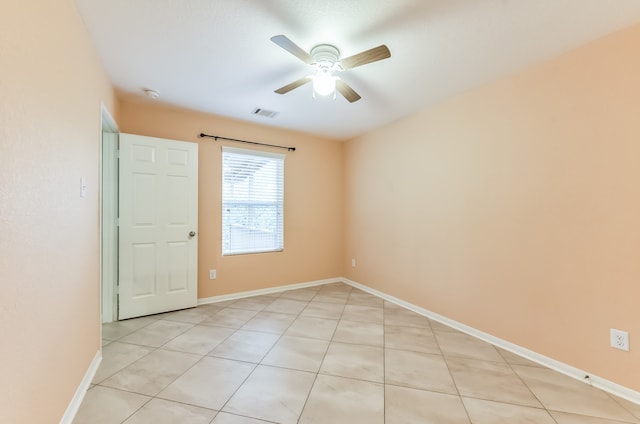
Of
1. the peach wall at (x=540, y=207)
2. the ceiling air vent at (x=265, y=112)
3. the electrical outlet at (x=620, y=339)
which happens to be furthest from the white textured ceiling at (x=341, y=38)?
the electrical outlet at (x=620, y=339)

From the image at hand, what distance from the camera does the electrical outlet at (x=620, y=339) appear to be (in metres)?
1.74

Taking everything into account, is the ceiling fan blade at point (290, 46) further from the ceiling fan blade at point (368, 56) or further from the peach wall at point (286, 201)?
the peach wall at point (286, 201)

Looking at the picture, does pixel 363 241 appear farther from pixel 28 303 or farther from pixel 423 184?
pixel 28 303

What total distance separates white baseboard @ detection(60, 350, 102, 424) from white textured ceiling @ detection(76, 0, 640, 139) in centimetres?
232

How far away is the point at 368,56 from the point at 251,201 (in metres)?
2.56

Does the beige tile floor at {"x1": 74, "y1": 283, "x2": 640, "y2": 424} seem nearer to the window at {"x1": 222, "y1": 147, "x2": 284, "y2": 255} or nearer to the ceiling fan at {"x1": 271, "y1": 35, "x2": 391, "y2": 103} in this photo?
the window at {"x1": 222, "y1": 147, "x2": 284, "y2": 255}

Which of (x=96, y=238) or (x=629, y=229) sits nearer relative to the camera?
(x=629, y=229)

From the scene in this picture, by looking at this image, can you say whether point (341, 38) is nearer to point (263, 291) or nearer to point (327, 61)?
point (327, 61)

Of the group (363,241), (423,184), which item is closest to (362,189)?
(363,241)

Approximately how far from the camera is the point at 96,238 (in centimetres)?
205

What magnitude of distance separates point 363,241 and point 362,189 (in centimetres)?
80

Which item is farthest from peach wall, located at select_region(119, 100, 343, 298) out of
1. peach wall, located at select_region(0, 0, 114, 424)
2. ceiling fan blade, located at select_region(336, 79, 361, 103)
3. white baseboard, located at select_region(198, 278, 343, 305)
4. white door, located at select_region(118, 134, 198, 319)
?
ceiling fan blade, located at select_region(336, 79, 361, 103)

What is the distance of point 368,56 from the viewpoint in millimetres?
1729

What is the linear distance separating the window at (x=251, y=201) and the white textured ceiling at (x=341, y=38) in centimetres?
109
